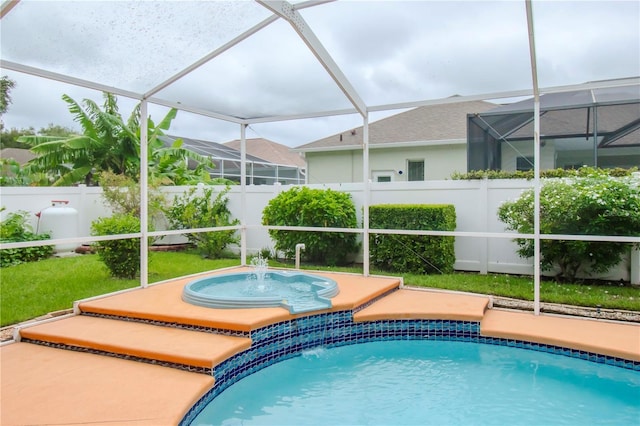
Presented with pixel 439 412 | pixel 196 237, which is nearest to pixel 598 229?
pixel 439 412

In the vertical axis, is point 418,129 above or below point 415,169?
above

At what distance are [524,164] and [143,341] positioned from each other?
7052 mm

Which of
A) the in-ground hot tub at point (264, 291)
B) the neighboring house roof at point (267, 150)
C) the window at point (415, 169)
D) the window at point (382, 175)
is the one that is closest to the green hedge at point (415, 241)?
the in-ground hot tub at point (264, 291)

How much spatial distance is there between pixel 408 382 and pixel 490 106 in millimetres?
6039

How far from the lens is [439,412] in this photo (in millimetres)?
3369

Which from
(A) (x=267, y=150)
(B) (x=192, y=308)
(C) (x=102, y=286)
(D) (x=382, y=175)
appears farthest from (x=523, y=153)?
(A) (x=267, y=150)

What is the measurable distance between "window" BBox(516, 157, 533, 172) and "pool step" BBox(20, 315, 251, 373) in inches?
243

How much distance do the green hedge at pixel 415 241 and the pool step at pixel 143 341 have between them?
405 cm

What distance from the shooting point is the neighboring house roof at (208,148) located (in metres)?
14.2

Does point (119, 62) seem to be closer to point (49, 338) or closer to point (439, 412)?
point (49, 338)

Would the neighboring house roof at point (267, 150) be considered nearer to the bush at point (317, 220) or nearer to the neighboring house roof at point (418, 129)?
the neighboring house roof at point (418, 129)

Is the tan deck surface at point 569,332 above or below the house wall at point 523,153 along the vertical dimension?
below

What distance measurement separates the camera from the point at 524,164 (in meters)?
7.88

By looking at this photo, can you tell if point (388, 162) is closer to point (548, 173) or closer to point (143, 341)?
point (548, 173)
